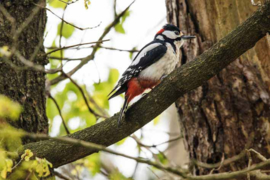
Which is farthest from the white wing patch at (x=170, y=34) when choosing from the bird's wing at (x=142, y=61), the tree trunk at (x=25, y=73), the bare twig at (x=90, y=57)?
the tree trunk at (x=25, y=73)

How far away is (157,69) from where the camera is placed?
4.26 m

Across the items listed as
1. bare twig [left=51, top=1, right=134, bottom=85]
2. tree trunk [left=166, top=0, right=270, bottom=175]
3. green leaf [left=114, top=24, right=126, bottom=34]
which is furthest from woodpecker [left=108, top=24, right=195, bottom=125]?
green leaf [left=114, top=24, right=126, bottom=34]

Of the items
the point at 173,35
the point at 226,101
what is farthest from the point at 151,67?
the point at 226,101

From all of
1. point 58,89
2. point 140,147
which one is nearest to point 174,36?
point 140,147

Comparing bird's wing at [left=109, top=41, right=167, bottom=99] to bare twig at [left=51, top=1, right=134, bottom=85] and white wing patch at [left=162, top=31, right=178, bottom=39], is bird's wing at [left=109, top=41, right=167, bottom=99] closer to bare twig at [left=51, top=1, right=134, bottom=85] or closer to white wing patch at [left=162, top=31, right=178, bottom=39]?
white wing patch at [left=162, top=31, right=178, bottom=39]

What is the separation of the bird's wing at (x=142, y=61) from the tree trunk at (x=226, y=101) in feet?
1.11

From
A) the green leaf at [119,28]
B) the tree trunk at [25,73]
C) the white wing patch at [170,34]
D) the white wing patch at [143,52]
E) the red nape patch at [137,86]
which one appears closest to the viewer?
the tree trunk at [25,73]

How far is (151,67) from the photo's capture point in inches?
168

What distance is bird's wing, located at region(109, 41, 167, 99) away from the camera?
13.7 feet

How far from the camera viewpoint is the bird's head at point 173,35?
14.6 feet

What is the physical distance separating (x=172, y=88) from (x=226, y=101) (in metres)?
1.13

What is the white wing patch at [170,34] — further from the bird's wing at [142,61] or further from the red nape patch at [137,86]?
the red nape patch at [137,86]

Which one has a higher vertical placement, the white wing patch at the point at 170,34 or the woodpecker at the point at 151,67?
the white wing patch at the point at 170,34

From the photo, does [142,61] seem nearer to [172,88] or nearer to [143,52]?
[143,52]
